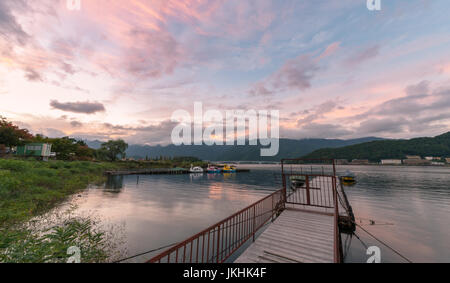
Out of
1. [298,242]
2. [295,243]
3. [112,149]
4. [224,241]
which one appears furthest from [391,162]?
[112,149]

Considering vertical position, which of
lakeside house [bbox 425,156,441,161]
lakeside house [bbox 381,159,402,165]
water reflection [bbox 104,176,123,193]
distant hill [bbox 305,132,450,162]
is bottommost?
water reflection [bbox 104,176,123,193]

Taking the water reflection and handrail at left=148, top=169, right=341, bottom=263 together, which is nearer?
handrail at left=148, top=169, right=341, bottom=263

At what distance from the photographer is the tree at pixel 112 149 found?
328 ft

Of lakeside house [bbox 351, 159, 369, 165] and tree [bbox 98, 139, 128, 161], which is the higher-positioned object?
tree [bbox 98, 139, 128, 161]

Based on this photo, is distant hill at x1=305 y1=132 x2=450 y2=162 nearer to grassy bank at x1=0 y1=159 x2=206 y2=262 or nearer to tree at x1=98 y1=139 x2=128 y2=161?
tree at x1=98 y1=139 x2=128 y2=161

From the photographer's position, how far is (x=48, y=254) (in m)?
6.99

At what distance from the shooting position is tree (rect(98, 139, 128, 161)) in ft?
328

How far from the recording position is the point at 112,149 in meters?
101

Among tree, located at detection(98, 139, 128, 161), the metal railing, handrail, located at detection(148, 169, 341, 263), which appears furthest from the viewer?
tree, located at detection(98, 139, 128, 161)

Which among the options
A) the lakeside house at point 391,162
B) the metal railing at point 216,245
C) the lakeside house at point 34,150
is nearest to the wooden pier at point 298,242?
the metal railing at point 216,245

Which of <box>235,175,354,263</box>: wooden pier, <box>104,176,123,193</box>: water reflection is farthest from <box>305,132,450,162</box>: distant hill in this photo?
<box>235,175,354,263</box>: wooden pier

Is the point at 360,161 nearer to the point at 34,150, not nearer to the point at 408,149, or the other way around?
the point at 408,149

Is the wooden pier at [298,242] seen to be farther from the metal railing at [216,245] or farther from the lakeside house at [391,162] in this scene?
the lakeside house at [391,162]
